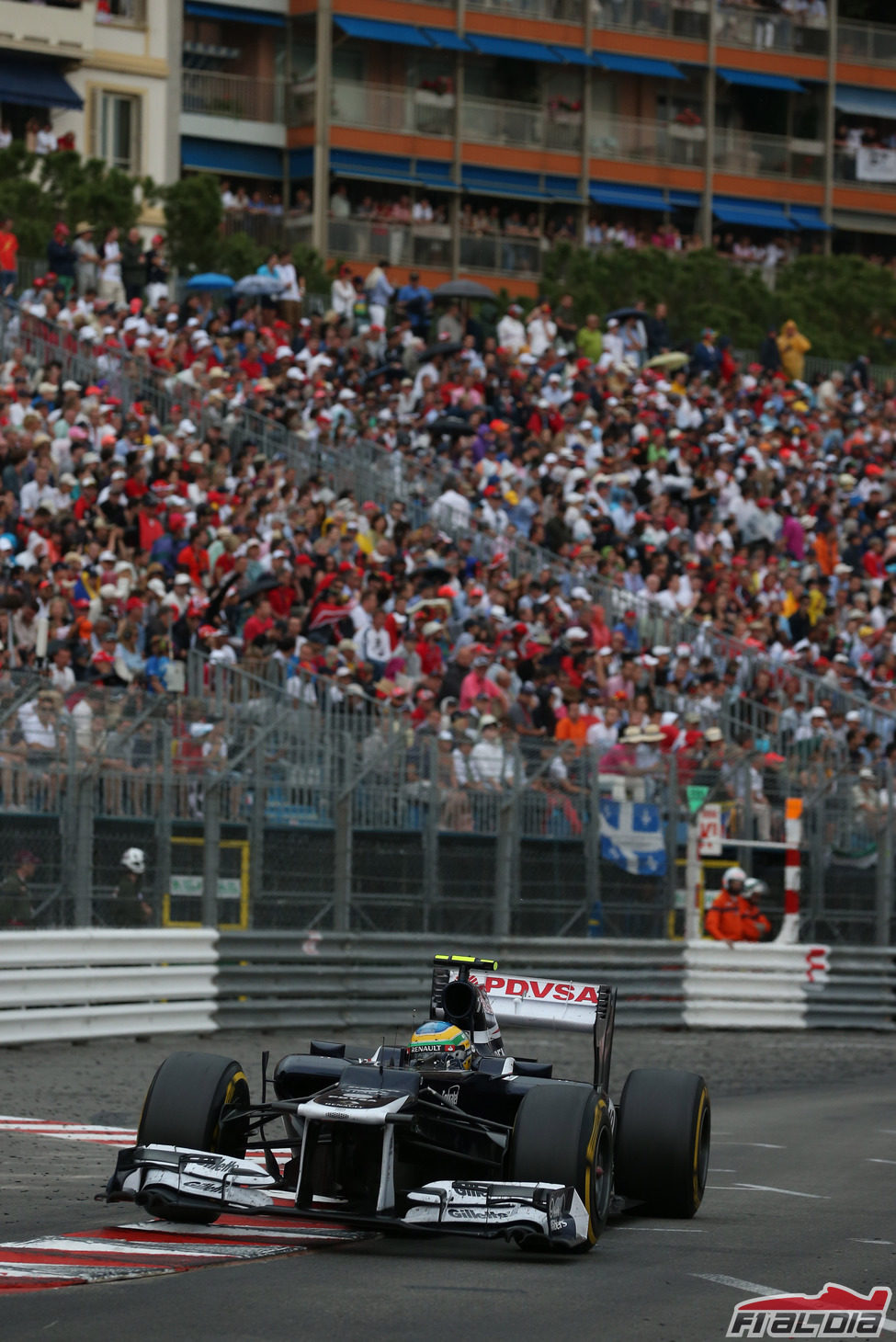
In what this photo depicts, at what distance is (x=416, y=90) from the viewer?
187ft

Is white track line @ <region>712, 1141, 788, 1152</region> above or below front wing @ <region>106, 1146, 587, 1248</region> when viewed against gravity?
below

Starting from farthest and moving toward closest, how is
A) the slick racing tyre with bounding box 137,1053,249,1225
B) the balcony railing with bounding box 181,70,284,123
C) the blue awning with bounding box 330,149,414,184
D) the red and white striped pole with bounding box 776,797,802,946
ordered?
the blue awning with bounding box 330,149,414,184 < the balcony railing with bounding box 181,70,284,123 < the red and white striped pole with bounding box 776,797,802,946 < the slick racing tyre with bounding box 137,1053,249,1225

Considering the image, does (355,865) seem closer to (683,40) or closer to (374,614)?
(374,614)

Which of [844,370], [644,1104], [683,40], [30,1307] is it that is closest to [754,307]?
[844,370]

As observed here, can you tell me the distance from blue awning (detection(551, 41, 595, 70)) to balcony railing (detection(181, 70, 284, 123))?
6.97m

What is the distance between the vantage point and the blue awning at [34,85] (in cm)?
4553

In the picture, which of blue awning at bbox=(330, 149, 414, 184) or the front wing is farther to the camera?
blue awning at bbox=(330, 149, 414, 184)

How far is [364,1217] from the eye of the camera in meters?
8.77

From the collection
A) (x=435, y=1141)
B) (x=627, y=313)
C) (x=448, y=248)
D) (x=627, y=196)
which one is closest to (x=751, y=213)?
(x=627, y=196)

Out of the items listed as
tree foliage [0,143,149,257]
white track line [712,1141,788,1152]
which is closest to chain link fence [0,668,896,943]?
white track line [712,1141,788,1152]

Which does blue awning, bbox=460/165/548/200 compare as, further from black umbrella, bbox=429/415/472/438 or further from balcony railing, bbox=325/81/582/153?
black umbrella, bbox=429/415/472/438

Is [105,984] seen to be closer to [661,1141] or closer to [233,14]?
[661,1141]

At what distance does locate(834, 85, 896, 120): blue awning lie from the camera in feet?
209

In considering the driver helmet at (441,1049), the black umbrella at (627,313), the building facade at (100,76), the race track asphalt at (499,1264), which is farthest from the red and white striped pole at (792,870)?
the building facade at (100,76)
